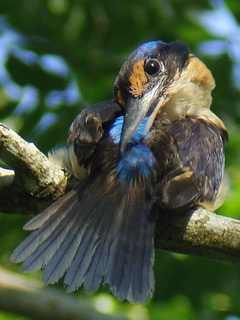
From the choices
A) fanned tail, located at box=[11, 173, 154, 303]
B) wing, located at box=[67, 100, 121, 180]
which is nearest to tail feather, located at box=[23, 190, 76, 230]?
fanned tail, located at box=[11, 173, 154, 303]

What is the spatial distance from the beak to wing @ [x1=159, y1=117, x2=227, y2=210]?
0.16m

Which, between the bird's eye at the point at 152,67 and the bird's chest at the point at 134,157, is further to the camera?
the bird's eye at the point at 152,67

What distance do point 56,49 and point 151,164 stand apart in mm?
2025

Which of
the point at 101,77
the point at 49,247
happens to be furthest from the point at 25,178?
the point at 101,77

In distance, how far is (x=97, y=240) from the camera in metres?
4.09

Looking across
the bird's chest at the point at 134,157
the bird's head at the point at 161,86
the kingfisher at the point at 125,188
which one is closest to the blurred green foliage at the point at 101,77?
the bird's head at the point at 161,86

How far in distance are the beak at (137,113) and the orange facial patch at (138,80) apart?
1.8 inches

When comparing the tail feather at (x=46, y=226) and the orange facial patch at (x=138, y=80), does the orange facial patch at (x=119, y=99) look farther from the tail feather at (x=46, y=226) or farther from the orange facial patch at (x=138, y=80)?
the tail feather at (x=46, y=226)

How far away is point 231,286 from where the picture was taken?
17.6 feet

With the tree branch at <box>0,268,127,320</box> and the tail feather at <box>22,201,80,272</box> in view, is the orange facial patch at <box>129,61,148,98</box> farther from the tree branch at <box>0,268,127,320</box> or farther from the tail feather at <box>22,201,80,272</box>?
the tree branch at <box>0,268,127,320</box>

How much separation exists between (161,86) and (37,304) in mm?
1631

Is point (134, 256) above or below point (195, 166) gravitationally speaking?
below

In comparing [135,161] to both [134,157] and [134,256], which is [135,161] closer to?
[134,157]

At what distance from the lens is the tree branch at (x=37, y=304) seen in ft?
13.9
